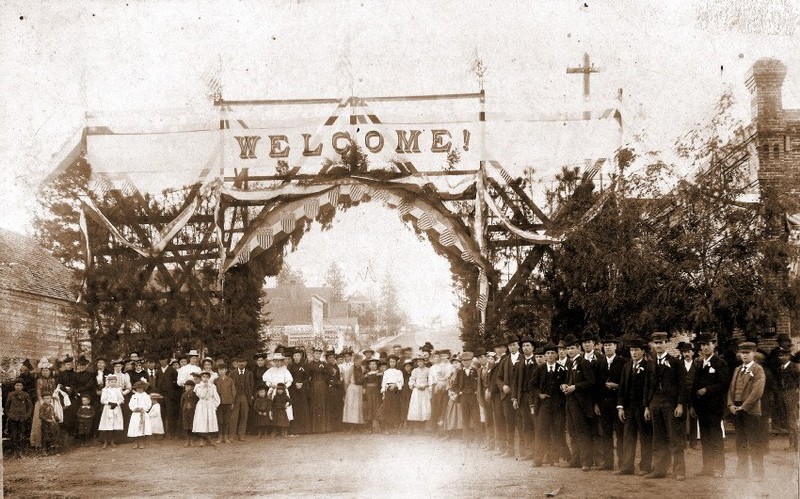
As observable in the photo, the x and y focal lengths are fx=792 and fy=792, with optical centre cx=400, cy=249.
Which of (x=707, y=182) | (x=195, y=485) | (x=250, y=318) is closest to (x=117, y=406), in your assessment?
(x=250, y=318)

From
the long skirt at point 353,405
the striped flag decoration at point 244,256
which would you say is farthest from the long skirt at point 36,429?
the long skirt at point 353,405

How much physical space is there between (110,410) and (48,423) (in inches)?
35.4

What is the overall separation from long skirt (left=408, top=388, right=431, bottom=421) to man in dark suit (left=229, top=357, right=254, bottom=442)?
259 centimetres

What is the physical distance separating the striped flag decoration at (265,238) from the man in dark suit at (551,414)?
5.22m

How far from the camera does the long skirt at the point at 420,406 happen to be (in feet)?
41.5

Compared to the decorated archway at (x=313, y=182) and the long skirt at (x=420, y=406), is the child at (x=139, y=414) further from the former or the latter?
the long skirt at (x=420, y=406)

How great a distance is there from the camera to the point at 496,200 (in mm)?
12680

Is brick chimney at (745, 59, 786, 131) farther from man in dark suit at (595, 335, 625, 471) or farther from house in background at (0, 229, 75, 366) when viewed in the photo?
house in background at (0, 229, 75, 366)

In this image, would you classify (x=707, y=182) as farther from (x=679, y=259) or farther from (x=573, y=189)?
(x=573, y=189)

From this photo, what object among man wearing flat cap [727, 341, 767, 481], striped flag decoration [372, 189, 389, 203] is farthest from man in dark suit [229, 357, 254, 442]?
man wearing flat cap [727, 341, 767, 481]

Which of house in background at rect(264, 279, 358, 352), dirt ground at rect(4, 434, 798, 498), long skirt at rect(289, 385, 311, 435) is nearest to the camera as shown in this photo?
dirt ground at rect(4, 434, 798, 498)

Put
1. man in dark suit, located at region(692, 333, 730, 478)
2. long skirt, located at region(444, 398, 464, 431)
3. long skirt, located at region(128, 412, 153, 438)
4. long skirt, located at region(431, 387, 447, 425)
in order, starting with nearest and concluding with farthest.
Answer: man in dark suit, located at region(692, 333, 730, 478) < long skirt, located at region(444, 398, 464, 431) < long skirt, located at region(128, 412, 153, 438) < long skirt, located at region(431, 387, 447, 425)

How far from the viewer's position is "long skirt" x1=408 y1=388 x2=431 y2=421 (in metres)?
12.6

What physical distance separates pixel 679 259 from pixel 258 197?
640 cm
